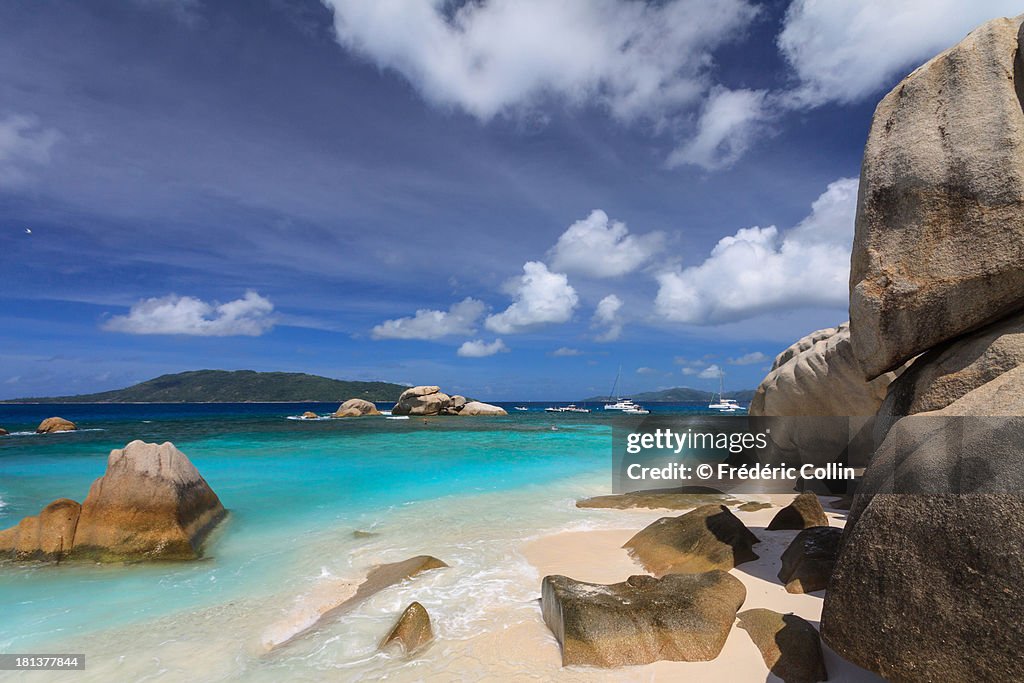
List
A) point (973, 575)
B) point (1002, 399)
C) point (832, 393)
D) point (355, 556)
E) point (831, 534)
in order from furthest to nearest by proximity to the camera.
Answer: point (832, 393) < point (355, 556) < point (831, 534) < point (1002, 399) < point (973, 575)

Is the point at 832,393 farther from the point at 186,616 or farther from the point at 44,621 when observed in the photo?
the point at 44,621

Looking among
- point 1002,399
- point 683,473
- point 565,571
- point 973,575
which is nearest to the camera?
point 973,575

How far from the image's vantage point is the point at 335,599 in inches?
318

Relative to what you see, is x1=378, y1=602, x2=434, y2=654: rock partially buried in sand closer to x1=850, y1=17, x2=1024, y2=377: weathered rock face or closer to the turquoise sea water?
the turquoise sea water

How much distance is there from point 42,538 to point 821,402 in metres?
20.5

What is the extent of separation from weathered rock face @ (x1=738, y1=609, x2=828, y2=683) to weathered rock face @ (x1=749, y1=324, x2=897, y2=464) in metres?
10.7

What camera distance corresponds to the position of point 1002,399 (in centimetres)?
383

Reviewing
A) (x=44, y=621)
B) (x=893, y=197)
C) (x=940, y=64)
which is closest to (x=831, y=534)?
(x=893, y=197)

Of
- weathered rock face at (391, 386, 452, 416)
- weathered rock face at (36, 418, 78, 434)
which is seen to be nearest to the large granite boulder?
weathered rock face at (36, 418, 78, 434)

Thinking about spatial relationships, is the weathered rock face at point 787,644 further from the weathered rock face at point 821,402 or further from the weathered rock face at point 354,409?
the weathered rock face at point 354,409

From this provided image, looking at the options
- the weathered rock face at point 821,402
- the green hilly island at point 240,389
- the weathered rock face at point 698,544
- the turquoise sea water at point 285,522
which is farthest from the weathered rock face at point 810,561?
the green hilly island at point 240,389

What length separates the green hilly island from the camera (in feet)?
531

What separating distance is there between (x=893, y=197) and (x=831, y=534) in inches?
178

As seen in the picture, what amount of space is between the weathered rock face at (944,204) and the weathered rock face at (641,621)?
3.28 m
